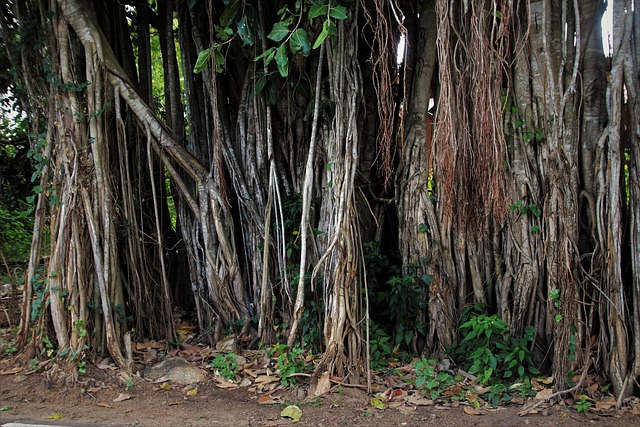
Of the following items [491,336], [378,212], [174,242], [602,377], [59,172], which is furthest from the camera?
[174,242]

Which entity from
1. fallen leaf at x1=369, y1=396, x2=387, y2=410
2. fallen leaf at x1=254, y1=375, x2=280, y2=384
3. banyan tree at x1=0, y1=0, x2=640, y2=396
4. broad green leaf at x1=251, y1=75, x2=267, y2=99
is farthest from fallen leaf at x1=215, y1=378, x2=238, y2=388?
broad green leaf at x1=251, y1=75, x2=267, y2=99

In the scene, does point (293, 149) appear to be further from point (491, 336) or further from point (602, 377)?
point (602, 377)

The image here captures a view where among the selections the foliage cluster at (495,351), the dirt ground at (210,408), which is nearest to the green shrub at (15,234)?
the dirt ground at (210,408)

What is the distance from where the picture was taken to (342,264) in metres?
3.67

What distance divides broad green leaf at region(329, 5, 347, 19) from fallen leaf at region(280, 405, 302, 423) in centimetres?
251

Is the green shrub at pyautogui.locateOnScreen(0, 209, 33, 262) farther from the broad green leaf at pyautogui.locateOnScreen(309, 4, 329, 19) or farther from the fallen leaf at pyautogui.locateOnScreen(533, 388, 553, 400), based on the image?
the fallen leaf at pyautogui.locateOnScreen(533, 388, 553, 400)

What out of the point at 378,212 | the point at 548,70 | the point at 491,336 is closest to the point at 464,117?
the point at 548,70

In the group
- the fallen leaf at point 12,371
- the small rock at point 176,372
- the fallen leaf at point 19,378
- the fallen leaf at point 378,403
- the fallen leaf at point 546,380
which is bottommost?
A: the fallen leaf at point 378,403

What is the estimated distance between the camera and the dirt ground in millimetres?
3184

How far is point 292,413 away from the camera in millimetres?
3258

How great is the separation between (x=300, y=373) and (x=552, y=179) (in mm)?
2196

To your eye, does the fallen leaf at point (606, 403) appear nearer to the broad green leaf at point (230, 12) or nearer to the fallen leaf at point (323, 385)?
the fallen leaf at point (323, 385)

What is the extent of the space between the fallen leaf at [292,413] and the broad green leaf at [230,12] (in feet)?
8.88

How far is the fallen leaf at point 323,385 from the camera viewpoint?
348 cm
